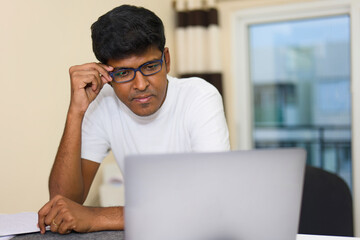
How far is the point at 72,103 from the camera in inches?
53.2

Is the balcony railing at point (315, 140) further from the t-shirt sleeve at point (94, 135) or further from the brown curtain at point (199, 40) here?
the t-shirt sleeve at point (94, 135)

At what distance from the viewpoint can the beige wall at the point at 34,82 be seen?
165cm

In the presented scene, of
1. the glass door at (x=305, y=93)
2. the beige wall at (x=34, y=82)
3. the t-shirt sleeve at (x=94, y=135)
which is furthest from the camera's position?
the glass door at (x=305, y=93)

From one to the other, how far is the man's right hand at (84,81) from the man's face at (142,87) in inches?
2.7

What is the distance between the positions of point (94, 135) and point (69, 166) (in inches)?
6.8

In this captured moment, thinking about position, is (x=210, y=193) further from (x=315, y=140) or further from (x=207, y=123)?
(x=315, y=140)

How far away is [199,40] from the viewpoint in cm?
317

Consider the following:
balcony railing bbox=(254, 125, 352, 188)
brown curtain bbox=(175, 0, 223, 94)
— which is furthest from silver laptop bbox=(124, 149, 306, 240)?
balcony railing bbox=(254, 125, 352, 188)

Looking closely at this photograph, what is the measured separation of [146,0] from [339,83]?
2550 mm

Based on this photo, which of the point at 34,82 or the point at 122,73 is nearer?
the point at 122,73

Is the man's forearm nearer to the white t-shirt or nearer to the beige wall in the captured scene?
the white t-shirt

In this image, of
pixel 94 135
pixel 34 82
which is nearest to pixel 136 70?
pixel 94 135

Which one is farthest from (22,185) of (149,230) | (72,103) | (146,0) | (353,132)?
(353,132)

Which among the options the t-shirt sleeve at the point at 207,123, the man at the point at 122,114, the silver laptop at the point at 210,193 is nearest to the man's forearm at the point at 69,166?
the man at the point at 122,114
